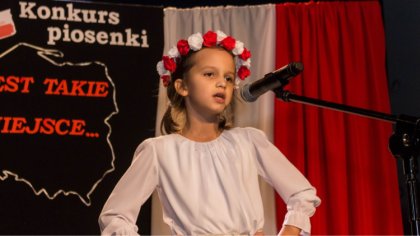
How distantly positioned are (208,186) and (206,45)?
0.47 metres

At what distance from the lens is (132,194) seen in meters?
2.21

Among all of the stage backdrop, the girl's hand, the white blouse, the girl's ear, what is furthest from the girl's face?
the stage backdrop

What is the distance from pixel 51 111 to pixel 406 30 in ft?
5.60

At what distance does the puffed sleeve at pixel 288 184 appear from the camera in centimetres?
217

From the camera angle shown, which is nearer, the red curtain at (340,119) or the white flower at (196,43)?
Result: the white flower at (196,43)

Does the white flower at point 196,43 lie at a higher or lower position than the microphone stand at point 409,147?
higher

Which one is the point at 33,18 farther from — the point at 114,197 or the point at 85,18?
the point at 114,197

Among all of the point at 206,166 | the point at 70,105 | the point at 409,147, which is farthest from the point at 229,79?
the point at 70,105

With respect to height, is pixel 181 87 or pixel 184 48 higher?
pixel 184 48

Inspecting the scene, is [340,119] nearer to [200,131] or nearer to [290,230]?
[200,131]

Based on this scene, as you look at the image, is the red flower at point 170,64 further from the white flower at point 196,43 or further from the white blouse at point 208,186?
the white blouse at point 208,186

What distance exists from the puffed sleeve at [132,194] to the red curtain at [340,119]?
4.14 feet

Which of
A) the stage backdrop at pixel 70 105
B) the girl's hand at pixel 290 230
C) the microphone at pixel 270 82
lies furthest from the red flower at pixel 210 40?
the stage backdrop at pixel 70 105

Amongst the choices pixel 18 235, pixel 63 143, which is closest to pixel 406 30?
pixel 63 143
